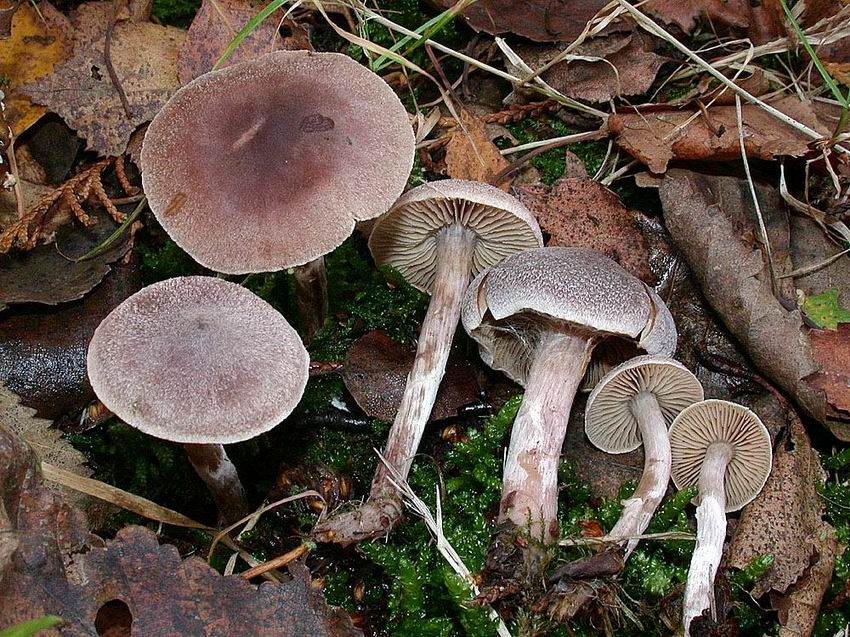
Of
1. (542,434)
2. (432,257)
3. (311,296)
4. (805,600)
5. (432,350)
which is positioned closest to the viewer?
(805,600)

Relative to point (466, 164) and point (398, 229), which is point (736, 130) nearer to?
point (466, 164)

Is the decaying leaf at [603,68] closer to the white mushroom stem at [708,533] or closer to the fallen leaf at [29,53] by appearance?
the white mushroom stem at [708,533]

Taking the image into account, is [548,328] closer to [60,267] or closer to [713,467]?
[713,467]

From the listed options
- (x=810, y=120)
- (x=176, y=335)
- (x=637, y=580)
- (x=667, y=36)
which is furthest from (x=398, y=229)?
(x=810, y=120)

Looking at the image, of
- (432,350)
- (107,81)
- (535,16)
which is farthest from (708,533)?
(107,81)

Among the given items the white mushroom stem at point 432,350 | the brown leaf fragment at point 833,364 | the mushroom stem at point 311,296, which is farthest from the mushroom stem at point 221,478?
the brown leaf fragment at point 833,364

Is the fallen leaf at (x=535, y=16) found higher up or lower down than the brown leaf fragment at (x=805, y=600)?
higher up
